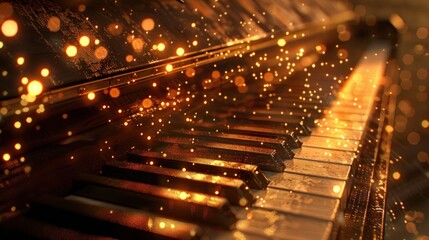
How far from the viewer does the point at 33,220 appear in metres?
1.27

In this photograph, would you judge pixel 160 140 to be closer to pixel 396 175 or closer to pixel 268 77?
pixel 268 77

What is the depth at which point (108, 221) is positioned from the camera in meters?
1.22

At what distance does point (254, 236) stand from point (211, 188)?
29 centimetres

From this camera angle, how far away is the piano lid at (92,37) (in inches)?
48.7

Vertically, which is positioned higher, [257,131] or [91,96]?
[257,131]

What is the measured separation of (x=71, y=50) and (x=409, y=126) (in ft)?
26.2

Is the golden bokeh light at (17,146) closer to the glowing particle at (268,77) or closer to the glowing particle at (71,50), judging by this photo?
the glowing particle at (71,50)

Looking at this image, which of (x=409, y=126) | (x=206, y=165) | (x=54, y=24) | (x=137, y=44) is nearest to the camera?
(x=54, y=24)

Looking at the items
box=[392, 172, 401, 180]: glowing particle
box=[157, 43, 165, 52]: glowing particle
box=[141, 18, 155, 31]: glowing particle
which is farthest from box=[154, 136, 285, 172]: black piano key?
box=[392, 172, 401, 180]: glowing particle

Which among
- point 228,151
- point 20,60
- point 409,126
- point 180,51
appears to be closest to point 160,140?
point 228,151

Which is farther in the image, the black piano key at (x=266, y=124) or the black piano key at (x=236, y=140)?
the black piano key at (x=266, y=124)

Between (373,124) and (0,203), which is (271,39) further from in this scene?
(0,203)

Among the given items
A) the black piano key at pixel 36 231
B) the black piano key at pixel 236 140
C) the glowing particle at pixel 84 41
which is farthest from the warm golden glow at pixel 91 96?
the black piano key at pixel 236 140

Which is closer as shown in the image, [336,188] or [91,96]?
[91,96]
